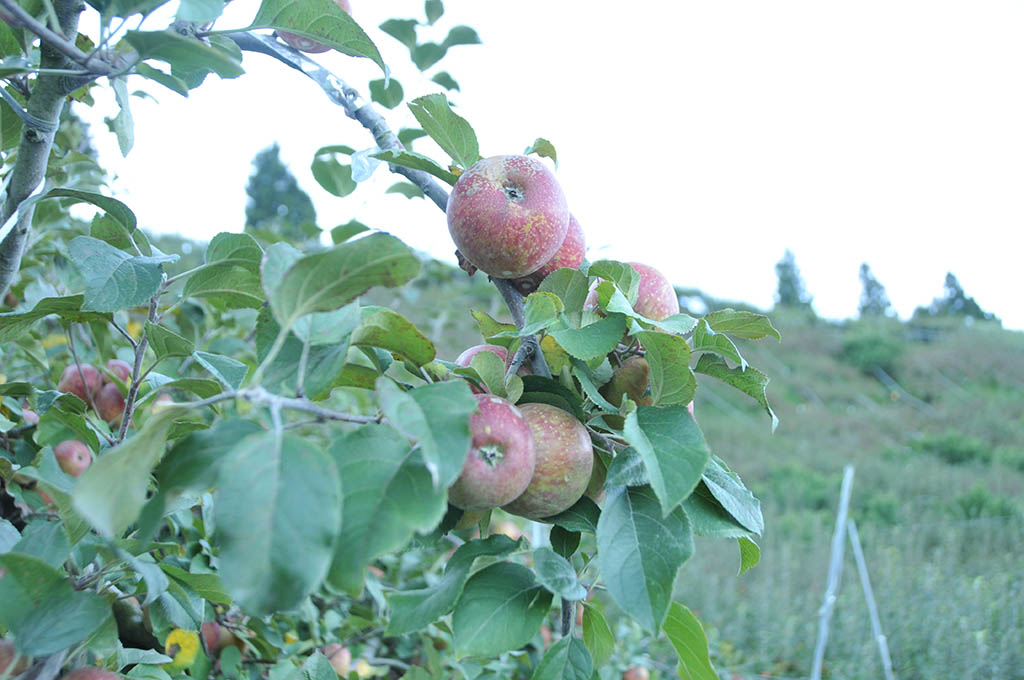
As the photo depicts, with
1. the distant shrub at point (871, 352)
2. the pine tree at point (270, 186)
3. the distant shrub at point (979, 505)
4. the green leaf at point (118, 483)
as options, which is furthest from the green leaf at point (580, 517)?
the pine tree at point (270, 186)

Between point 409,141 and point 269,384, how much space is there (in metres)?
0.58

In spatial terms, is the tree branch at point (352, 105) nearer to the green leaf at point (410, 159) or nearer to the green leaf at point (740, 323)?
the green leaf at point (410, 159)

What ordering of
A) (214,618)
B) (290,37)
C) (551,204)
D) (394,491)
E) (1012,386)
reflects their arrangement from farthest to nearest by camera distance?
(1012,386)
(214,618)
(290,37)
(551,204)
(394,491)

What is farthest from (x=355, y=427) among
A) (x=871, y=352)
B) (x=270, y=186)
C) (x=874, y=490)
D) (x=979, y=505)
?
(x=270, y=186)

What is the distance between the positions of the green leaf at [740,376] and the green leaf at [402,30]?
2.12 feet

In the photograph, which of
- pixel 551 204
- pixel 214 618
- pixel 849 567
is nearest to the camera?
pixel 551 204

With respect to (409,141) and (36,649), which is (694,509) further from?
(409,141)

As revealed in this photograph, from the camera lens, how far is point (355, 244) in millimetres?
434

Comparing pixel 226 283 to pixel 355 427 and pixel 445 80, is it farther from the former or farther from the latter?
pixel 445 80

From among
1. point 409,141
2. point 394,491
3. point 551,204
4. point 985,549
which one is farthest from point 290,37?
point 985,549

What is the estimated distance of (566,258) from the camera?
2.43 ft

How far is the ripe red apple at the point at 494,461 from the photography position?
48 cm

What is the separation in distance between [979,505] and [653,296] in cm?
625

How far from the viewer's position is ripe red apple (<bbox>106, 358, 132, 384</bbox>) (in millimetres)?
1017
